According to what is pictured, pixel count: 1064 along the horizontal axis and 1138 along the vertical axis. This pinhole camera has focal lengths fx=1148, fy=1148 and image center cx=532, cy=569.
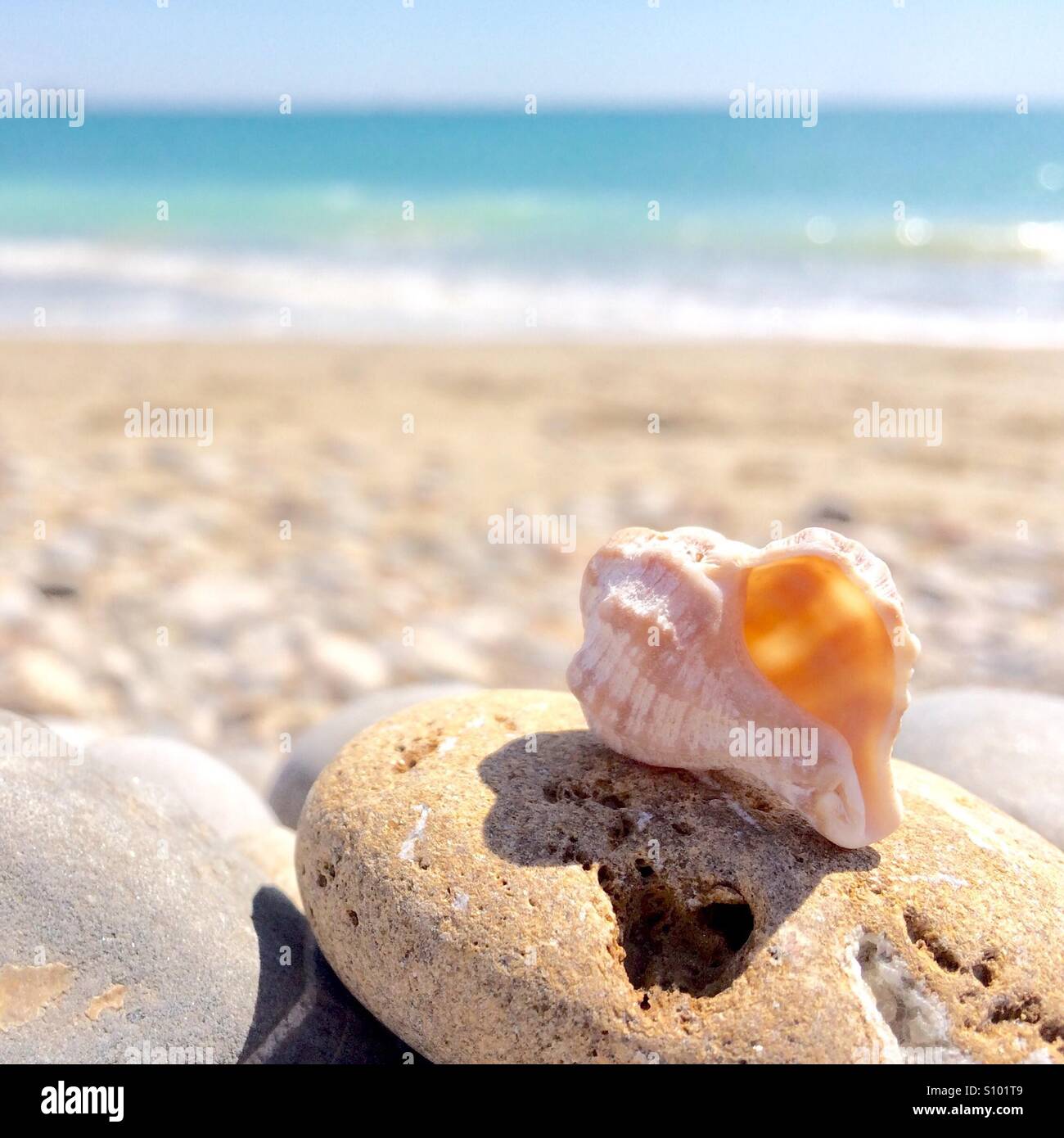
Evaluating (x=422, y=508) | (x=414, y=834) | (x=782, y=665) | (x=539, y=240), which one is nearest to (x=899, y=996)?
(x=782, y=665)

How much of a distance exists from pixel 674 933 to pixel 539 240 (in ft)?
53.6

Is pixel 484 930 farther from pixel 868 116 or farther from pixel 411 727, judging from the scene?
pixel 868 116

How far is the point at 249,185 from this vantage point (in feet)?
82.4

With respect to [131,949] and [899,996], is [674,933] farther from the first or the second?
[131,949]

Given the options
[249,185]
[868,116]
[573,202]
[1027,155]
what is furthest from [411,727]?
[868,116]

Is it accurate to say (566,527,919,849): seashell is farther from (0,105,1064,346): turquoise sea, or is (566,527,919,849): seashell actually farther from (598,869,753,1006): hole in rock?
(0,105,1064,346): turquoise sea

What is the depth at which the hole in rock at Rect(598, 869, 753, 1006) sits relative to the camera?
1909 mm

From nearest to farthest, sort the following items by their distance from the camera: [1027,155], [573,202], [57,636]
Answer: [57,636] → [573,202] → [1027,155]

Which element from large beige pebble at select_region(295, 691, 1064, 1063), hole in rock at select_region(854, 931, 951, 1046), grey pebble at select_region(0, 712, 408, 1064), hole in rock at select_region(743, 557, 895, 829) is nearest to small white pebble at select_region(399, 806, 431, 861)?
large beige pebble at select_region(295, 691, 1064, 1063)

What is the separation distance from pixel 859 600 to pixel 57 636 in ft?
11.9

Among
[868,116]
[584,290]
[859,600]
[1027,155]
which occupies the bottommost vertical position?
[859,600]

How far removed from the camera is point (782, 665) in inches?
77.0

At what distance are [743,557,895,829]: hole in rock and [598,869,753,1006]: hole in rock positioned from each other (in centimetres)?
30

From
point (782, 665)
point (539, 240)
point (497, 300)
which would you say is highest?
point (539, 240)
